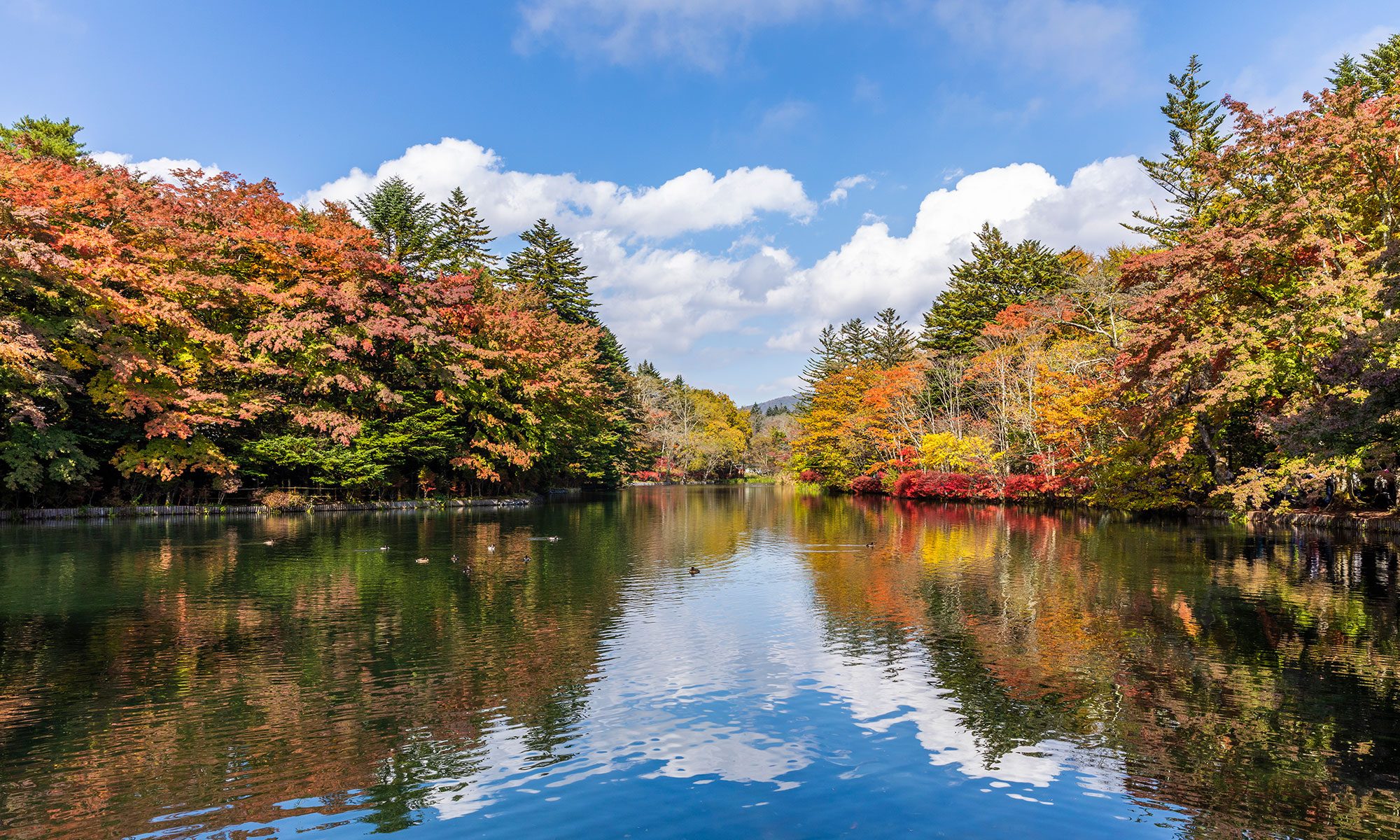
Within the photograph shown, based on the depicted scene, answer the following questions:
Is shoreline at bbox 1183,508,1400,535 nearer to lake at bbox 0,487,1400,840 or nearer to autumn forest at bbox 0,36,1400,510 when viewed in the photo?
autumn forest at bbox 0,36,1400,510

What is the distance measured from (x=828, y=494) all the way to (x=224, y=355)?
40.2m

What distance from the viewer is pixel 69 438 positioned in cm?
2642

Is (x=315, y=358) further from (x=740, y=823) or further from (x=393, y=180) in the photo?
(x=740, y=823)

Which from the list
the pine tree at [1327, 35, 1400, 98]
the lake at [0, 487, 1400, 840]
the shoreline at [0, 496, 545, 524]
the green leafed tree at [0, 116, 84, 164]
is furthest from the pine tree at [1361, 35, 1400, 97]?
the green leafed tree at [0, 116, 84, 164]

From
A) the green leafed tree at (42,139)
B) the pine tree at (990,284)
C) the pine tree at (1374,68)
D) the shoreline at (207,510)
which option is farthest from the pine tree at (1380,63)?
the green leafed tree at (42,139)

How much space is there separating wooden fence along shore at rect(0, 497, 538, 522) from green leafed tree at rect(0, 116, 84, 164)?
15465 millimetres

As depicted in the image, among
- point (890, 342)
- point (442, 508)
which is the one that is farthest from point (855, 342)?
point (442, 508)

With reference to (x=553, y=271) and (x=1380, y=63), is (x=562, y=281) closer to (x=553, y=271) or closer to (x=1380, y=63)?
(x=553, y=271)

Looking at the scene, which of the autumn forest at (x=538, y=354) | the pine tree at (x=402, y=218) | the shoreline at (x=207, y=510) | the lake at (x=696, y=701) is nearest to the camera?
the lake at (x=696, y=701)

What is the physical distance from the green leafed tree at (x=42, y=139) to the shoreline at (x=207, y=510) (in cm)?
1548

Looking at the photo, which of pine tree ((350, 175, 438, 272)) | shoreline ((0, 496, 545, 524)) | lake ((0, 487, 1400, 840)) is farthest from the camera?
pine tree ((350, 175, 438, 272))

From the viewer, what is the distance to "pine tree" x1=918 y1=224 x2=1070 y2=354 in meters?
55.6

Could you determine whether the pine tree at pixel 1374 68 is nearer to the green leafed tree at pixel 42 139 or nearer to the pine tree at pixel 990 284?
the pine tree at pixel 990 284

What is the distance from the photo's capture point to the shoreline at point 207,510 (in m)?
27.1
